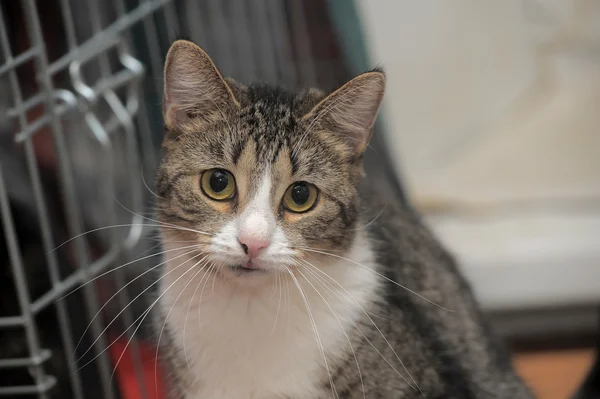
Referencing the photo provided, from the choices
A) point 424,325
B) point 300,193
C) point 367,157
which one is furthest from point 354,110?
point 367,157

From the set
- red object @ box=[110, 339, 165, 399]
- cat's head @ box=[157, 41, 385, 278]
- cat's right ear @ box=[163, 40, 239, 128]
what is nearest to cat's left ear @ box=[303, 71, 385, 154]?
cat's head @ box=[157, 41, 385, 278]

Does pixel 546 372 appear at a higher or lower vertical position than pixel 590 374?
lower

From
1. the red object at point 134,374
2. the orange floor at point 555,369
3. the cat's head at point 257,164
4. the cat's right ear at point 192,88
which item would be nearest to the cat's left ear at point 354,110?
the cat's head at point 257,164

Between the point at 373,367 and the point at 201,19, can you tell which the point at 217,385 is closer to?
the point at 373,367

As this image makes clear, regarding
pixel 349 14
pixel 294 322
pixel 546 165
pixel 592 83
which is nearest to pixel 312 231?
pixel 294 322

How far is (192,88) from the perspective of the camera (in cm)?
90

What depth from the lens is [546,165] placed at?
188 centimetres

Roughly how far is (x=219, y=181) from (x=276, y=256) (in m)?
0.12

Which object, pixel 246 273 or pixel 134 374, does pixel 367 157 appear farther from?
pixel 246 273

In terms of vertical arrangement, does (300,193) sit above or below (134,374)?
above

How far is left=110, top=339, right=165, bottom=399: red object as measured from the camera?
1141mm

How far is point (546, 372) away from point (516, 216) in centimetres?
39

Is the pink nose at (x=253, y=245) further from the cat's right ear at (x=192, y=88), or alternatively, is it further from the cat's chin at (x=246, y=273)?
the cat's right ear at (x=192, y=88)

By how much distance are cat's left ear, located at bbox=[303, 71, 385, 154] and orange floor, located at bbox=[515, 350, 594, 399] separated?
0.87 metres
